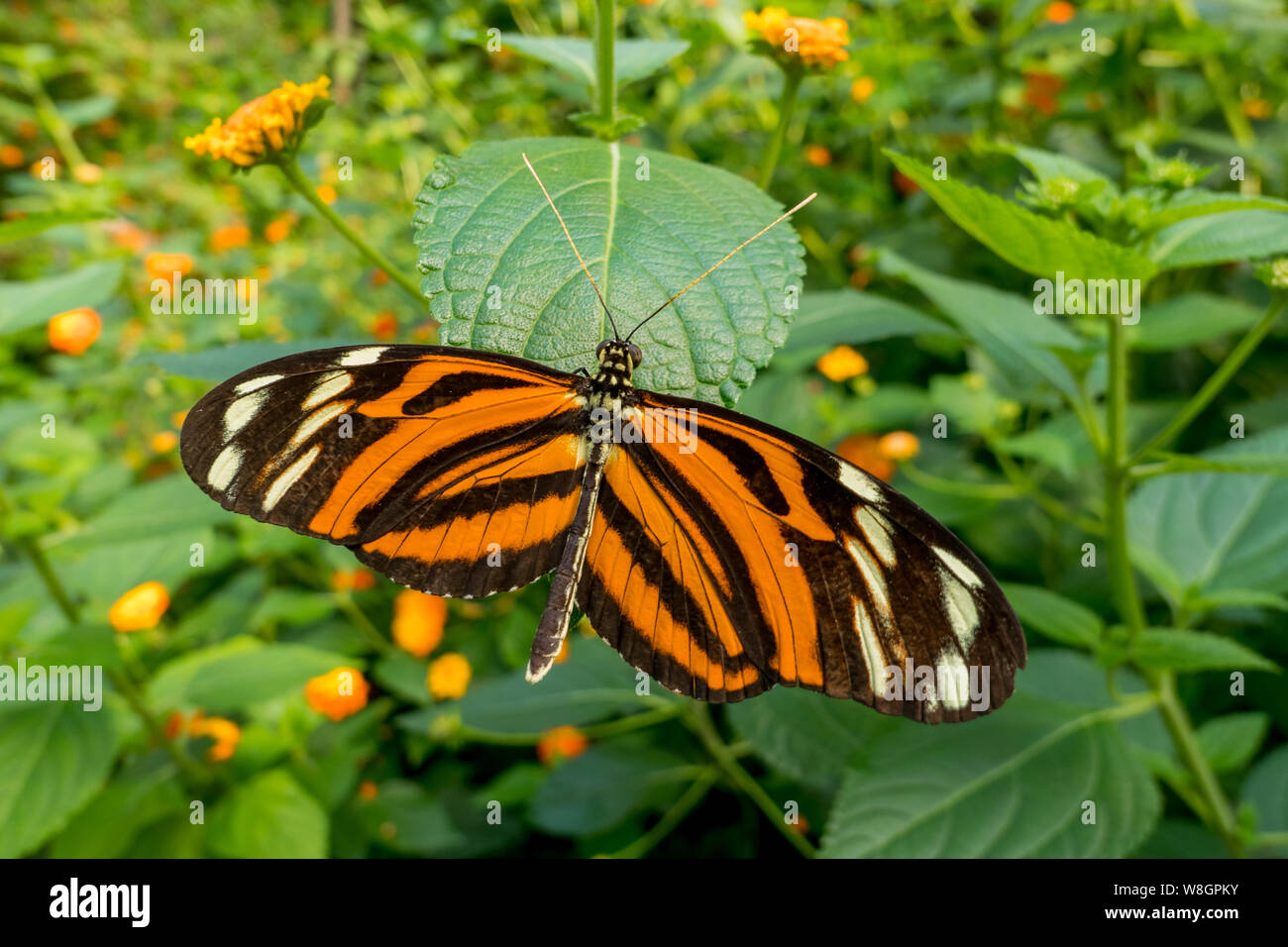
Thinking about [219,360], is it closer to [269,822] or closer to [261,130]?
[261,130]

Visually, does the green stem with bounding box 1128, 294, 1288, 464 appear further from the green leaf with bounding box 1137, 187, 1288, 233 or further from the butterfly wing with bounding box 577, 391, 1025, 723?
the butterfly wing with bounding box 577, 391, 1025, 723

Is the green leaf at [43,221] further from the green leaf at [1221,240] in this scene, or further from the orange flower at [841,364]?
the orange flower at [841,364]

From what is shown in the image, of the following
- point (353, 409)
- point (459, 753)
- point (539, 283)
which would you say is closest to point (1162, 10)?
point (539, 283)

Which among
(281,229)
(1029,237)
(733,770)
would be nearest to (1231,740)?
(733,770)

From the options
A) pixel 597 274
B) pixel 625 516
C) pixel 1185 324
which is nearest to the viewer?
pixel 597 274

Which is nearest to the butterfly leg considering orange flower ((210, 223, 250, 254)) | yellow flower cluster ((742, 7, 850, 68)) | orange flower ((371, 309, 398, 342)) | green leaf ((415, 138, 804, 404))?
green leaf ((415, 138, 804, 404))
